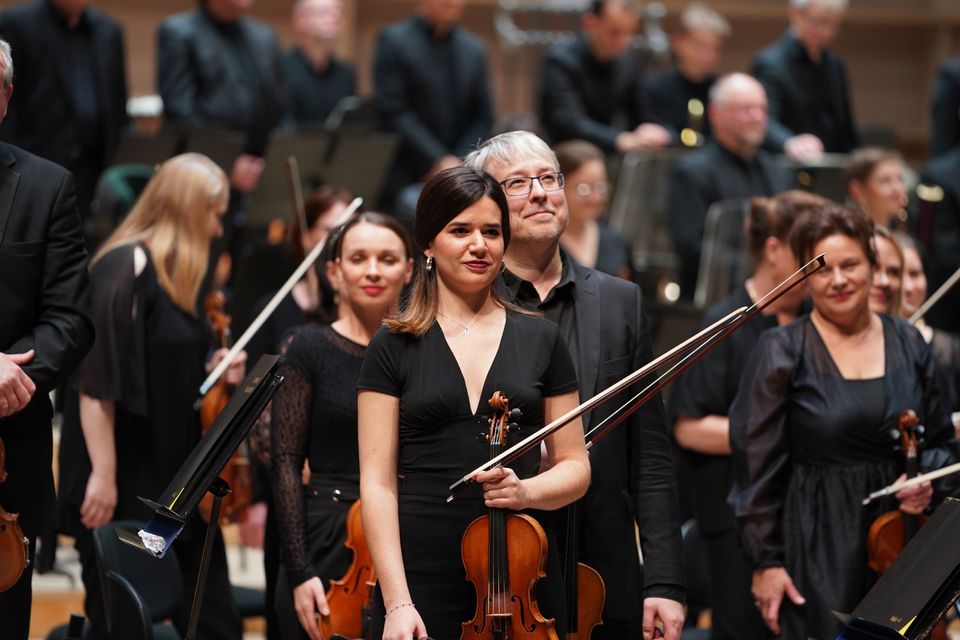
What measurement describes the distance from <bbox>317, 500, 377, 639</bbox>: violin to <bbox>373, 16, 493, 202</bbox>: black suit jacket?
4.10 meters

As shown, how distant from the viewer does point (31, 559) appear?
8.86 feet

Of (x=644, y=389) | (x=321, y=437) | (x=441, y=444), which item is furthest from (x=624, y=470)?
(x=321, y=437)

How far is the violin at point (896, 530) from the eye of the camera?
9.35 feet

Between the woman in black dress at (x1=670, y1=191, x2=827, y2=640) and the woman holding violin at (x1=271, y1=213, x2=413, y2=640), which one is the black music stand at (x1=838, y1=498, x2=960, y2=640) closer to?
the woman in black dress at (x1=670, y1=191, x2=827, y2=640)

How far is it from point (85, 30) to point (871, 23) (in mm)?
5961

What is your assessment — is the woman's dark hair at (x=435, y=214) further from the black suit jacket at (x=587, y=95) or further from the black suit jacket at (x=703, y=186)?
the black suit jacket at (x=587, y=95)

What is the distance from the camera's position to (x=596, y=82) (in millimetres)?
7102

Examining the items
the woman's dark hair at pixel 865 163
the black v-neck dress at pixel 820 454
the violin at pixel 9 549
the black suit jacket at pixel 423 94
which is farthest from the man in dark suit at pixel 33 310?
the black suit jacket at pixel 423 94

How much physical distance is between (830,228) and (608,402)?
0.77 metres

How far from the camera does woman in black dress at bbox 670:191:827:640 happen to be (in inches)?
135

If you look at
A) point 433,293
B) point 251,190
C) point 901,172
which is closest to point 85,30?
point 251,190

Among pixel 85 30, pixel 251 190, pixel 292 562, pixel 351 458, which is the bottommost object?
pixel 292 562

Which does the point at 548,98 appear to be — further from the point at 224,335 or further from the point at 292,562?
the point at 292,562

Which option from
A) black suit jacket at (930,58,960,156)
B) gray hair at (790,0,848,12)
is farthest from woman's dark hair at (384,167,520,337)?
black suit jacket at (930,58,960,156)
